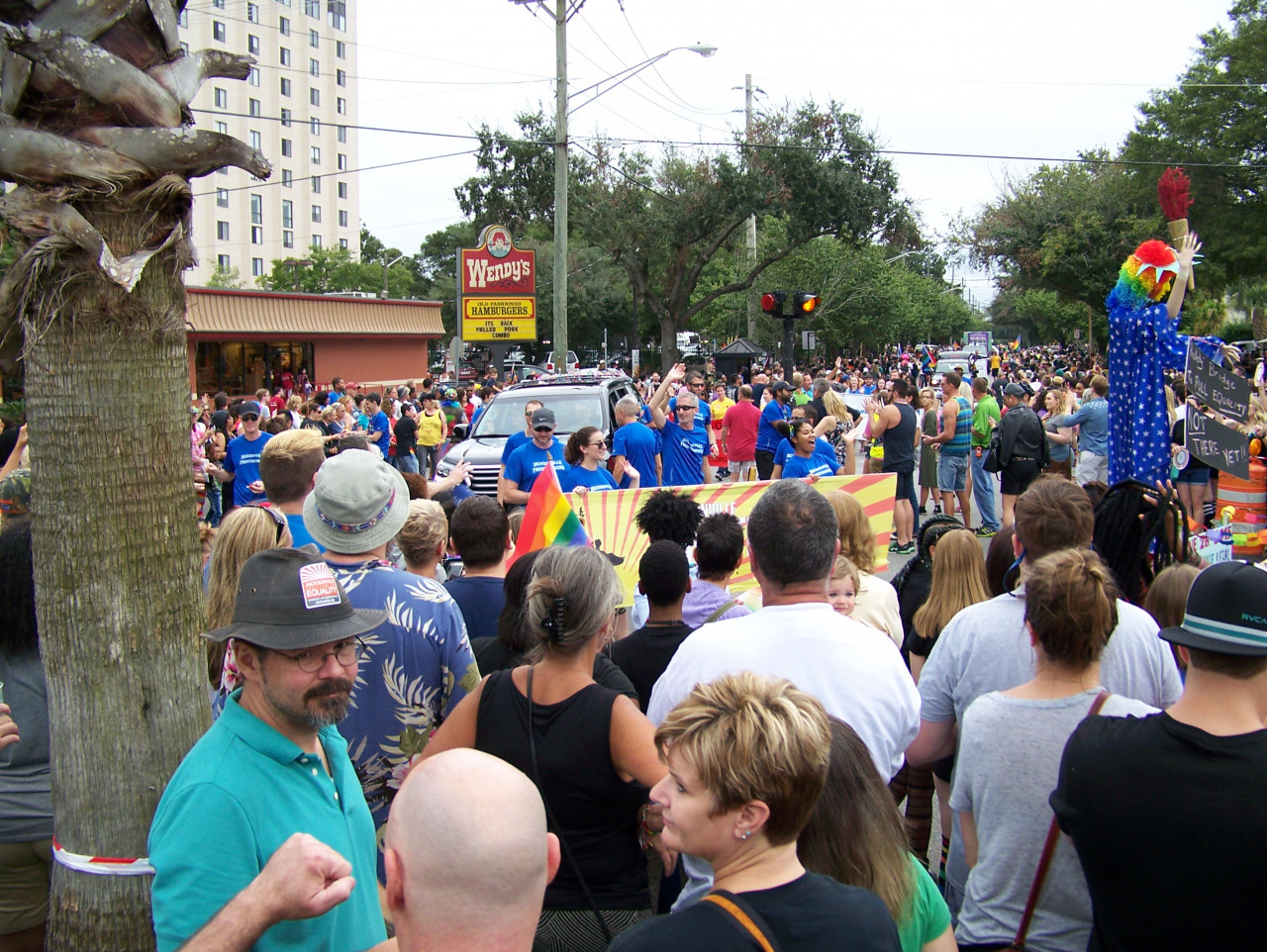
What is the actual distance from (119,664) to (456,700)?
1120 millimetres

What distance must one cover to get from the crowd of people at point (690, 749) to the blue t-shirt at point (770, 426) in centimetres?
927

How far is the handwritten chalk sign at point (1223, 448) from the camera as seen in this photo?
8.45 m

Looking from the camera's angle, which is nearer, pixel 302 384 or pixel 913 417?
pixel 913 417

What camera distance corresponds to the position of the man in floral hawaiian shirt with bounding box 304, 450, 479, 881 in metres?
3.43

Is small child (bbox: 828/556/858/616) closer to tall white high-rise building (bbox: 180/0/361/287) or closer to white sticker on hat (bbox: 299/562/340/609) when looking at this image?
white sticker on hat (bbox: 299/562/340/609)

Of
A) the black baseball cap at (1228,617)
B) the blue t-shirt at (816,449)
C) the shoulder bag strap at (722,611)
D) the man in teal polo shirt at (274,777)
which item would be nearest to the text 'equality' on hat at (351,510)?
the man in teal polo shirt at (274,777)

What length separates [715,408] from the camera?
17844 mm

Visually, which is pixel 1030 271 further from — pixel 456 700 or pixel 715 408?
pixel 456 700

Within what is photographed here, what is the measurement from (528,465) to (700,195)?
27.6 metres

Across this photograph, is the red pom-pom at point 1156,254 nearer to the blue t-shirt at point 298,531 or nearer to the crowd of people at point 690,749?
the crowd of people at point 690,749

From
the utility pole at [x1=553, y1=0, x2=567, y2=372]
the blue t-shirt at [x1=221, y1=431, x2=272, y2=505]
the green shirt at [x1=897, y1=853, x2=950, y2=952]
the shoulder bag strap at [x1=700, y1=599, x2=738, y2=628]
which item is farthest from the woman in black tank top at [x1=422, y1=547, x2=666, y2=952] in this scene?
the utility pole at [x1=553, y1=0, x2=567, y2=372]

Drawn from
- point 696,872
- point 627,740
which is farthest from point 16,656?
point 696,872

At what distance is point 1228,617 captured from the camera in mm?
2449

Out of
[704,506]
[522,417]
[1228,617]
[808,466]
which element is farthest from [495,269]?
[1228,617]
